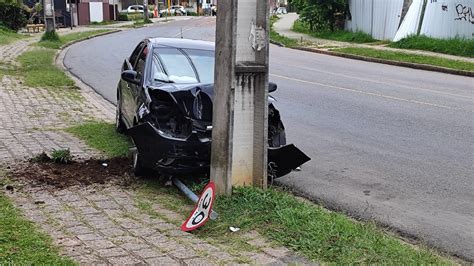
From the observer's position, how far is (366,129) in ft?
30.8

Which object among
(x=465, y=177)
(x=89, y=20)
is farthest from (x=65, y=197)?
(x=89, y=20)

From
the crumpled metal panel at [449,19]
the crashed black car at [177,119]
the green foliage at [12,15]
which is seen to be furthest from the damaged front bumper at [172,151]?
the green foliage at [12,15]

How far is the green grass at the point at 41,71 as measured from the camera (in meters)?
14.6

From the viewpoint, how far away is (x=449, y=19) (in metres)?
23.6

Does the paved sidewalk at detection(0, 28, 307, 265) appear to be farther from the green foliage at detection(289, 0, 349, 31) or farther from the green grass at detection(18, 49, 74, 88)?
the green foliage at detection(289, 0, 349, 31)

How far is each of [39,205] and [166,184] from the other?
140 centimetres

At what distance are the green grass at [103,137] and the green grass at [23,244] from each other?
8.81 ft

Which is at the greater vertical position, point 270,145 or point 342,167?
point 270,145

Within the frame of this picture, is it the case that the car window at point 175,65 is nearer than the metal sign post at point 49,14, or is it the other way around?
the car window at point 175,65

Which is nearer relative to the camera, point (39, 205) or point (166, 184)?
point (39, 205)

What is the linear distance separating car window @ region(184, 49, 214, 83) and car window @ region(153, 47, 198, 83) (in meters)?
0.08

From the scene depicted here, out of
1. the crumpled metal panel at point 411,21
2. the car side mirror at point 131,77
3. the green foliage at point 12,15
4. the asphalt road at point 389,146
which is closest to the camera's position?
the asphalt road at point 389,146

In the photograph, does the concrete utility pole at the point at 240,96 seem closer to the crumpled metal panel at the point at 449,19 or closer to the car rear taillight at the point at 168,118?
the car rear taillight at the point at 168,118

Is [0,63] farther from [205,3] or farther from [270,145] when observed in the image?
[205,3]
